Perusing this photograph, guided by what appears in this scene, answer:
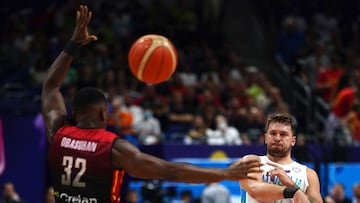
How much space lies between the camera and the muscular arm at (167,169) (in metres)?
5.31

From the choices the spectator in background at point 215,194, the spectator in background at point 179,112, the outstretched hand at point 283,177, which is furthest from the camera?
the spectator in background at point 179,112

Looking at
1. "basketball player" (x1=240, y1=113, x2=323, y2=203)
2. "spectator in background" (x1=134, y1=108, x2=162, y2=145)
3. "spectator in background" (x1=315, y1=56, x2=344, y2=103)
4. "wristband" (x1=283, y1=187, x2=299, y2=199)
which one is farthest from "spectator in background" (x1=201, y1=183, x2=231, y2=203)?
"wristband" (x1=283, y1=187, x2=299, y2=199)

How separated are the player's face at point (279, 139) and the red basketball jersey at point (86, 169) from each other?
4.94 ft

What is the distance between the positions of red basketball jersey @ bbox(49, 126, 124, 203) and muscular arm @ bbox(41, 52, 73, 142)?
1.32 ft

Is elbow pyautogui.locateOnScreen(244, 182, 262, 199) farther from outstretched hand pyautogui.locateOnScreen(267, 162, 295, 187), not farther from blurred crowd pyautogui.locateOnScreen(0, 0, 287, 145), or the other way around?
blurred crowd pyautogui.locateOnScreen(0, 0, 287, 145)

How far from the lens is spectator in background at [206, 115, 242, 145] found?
15945 mm

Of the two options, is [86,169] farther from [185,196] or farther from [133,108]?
[133,108]

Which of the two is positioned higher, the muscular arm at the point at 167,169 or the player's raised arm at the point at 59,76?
the player's raised arm at the point at 59,76

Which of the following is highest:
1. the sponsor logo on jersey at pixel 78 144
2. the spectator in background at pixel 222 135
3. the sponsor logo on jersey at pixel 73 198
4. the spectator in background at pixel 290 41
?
the spectator in background at pixel 290 41

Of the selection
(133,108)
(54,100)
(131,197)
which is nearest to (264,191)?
(54,100)

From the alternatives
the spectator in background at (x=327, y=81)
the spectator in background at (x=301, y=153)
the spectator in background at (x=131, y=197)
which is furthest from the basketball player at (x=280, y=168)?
the spectator in background at (x=327, y=81)

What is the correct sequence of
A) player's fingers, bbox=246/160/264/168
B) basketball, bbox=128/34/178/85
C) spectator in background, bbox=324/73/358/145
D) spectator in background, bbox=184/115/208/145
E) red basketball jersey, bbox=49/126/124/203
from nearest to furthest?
player's fingers, bbox=246/160/264/168, red basketball jersey, bbox=49/126/124/203, basketball, bbox=128/34/178/85, spectator in background, bbox=184/115/208/145, spectator in background, bbox=324/73/358/145

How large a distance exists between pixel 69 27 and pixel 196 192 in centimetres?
591

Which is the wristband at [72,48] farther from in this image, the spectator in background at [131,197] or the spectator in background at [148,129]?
the spectator in background at [148,129]
